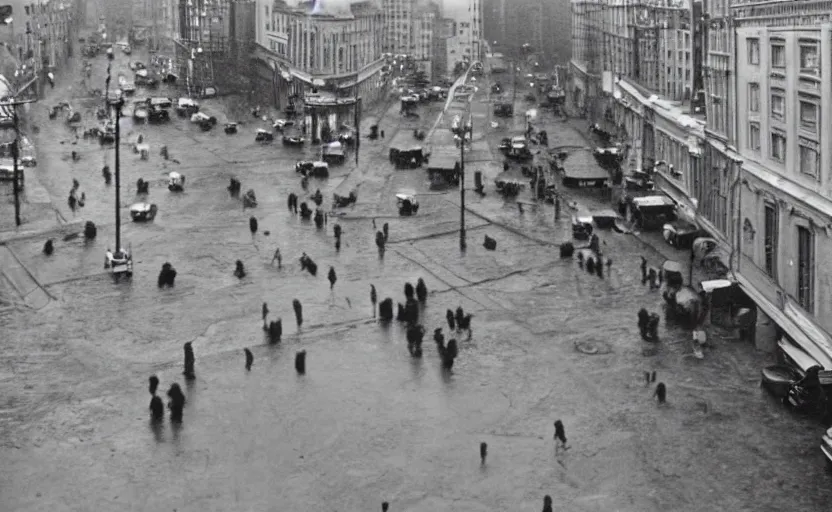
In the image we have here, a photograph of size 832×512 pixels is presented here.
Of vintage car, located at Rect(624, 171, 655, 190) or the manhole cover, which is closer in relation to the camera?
the manhole cover

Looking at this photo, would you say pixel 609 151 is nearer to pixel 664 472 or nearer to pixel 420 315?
pixel 420 315

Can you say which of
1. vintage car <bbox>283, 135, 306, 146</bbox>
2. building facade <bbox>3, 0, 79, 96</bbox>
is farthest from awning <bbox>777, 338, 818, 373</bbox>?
building facade <bbox>3, 0, 79, 96</bbox>

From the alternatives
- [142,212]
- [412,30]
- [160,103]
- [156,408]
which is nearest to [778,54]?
[156,408]

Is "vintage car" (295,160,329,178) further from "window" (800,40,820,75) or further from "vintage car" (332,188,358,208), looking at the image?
"window" (800,40,820,75)

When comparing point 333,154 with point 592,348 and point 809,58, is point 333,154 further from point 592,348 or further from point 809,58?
point 809,58

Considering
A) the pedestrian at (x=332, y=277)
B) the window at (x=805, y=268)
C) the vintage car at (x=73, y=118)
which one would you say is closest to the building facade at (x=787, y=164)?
the window at (x=805, y=268)

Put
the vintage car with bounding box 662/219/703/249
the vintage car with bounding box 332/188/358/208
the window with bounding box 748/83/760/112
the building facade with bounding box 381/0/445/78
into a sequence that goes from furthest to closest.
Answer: the building facade with bounding box 381/0/445/78
the vintage car with bounding box 332/188/358/208
the vintage car with bounding box 662/219/703/249
the window with bounding box 748/83/760/112

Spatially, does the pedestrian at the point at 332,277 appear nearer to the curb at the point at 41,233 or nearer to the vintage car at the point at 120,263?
the vintage car at the point at 120,263
